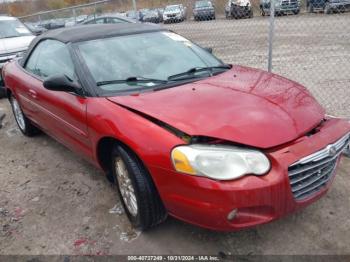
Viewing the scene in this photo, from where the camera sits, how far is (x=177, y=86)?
121 inches

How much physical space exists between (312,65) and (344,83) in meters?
1.98

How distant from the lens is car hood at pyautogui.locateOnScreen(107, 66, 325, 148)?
2389 mm

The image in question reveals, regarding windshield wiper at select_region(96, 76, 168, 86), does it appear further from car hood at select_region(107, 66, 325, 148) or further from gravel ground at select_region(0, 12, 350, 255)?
gravel ground at select_region(0, 12, 350, 255)

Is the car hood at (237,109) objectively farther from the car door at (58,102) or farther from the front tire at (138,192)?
the car door at (58,102)

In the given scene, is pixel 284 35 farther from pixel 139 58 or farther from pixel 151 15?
pixel 139 58

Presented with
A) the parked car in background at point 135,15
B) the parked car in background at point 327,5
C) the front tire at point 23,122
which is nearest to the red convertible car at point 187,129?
the front tire at point 23,122

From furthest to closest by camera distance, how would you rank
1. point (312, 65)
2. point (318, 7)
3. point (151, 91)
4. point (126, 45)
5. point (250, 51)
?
point (250, 51), point (312, 65), point (318, 7), point (126, 45), point (151, 91)

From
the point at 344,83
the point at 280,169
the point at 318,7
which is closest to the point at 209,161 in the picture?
the point at 280,169

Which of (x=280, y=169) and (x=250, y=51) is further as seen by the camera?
(x=250, y=51)

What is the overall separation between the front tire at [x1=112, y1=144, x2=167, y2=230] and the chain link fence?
283cm

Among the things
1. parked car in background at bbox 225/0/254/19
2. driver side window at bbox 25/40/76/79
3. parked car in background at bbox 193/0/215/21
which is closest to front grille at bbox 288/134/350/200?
driver side window at bbox 25/40/76/79

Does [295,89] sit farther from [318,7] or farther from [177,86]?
[318,7]

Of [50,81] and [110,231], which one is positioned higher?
[50,81]

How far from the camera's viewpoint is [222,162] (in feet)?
7.42
